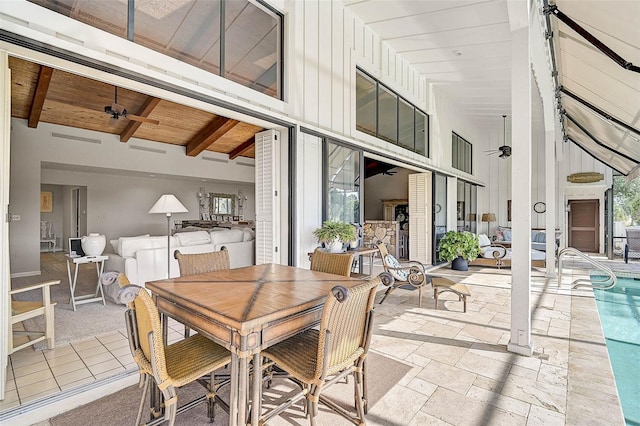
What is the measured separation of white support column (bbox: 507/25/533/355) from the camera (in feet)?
10.2

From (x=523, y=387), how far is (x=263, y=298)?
85.4 inches

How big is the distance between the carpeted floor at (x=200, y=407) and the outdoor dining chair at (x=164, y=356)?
0.16 m

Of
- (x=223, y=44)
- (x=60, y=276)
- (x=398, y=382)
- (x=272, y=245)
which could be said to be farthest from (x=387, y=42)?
(x=60, y=276)

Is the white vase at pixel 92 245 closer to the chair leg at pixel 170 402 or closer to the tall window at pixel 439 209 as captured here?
the chair leg at pixel 170 402

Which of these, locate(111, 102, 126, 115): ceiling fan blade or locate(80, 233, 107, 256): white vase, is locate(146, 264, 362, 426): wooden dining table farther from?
locate(111, 102, 126, 115): ceiling fan blade

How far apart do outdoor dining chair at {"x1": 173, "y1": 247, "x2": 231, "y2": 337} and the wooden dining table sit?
34 cm

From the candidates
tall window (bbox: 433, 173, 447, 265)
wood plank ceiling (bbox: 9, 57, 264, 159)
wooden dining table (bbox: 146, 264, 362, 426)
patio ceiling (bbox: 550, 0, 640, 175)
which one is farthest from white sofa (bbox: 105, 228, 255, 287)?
patio ceiling (bbox: 550, 0, 640, 175)

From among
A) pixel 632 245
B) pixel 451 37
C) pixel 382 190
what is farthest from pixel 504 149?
pixel 632 245

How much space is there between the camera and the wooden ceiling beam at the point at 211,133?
23.1 ft

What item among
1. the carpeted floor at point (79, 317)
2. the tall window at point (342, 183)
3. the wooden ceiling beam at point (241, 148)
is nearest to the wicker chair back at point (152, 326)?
the carpeted floor at point (79, 317)

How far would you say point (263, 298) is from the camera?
6.26 feet

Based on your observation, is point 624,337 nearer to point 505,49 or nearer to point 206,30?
point 505,49

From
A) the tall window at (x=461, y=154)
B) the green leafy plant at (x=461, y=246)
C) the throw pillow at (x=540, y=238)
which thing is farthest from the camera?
the throw pillow at (x=540, y=238)

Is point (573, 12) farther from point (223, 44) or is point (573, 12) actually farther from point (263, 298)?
point (263, 298)
